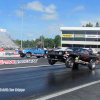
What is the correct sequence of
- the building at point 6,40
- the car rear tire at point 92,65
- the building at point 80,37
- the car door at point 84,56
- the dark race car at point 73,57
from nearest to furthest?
the dark race car at point 73,57 < the car door at point 84,56 < the car rear tire at point 92,65 < the building at point 80,37 < the building at point 6,40

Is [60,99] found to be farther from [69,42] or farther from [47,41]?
[47,41]

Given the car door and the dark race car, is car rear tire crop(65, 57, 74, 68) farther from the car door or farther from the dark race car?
the car door

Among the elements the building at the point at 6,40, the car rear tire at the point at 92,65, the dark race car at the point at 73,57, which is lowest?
the car rear tire at the point at 92,65

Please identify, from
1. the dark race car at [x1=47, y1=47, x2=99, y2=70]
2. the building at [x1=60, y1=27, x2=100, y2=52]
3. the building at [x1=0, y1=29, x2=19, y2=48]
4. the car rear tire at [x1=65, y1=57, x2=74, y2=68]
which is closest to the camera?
the car rear tire at [x1=65, y1=57, x2=74, y2=68]

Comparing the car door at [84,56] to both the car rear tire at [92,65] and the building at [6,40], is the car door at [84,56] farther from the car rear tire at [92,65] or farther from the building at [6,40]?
the building at [6,40]

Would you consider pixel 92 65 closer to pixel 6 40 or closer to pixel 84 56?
pixel 84 56

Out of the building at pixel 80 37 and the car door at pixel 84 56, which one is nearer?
the car door at pixel 84 56

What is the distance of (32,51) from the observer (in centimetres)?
2359

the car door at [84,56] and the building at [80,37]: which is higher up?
the building at [80,37]

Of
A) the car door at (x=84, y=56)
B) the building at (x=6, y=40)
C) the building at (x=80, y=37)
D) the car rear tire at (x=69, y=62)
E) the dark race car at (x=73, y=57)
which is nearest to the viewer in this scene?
the car rear tire at (x=69, y=62)

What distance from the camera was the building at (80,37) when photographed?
197 feet

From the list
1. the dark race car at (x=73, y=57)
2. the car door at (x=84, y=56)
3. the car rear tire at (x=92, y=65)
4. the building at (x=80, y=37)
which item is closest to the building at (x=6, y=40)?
the building at (x=80, y=37)

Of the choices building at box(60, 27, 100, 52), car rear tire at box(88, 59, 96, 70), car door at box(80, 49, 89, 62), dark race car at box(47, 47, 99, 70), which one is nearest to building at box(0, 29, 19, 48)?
building at box(60, 27, 100, 52)

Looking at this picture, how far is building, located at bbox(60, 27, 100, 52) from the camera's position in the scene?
60094 millimetres
